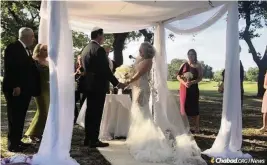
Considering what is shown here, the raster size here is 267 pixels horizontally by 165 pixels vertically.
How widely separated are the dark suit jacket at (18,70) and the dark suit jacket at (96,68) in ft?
2.75

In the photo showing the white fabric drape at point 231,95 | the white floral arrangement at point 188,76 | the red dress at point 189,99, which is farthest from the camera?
the red dress at point 189,99

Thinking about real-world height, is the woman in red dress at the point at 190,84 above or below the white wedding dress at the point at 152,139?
above

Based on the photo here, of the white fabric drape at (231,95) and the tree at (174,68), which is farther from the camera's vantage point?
the tree at (174,68)

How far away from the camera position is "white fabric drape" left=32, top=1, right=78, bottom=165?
4.35m

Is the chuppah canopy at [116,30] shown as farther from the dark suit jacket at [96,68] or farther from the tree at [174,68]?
the dark suit jacket at [96,68]

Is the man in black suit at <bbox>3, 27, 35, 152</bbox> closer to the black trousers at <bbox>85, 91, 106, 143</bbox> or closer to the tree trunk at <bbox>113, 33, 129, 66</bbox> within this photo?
the black trousers at <bbox>85, 91, 106, 143</bbox>

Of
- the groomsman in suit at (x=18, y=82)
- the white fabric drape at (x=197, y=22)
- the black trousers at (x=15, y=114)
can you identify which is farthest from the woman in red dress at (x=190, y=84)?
the black trousers at (x=15, y=114)

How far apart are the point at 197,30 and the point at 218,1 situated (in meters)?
1.59

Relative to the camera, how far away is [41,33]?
5.92 m

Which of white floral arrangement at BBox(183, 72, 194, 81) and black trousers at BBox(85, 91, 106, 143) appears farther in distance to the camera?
white floral arrangement at BBox(183, 72, 194, 81)

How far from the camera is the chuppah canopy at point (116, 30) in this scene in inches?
172

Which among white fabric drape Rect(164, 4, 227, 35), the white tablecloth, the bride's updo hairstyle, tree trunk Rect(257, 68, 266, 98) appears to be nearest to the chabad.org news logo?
A: the bride's updo hairstyle

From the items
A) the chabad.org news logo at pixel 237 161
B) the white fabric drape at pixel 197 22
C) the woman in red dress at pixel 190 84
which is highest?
the white fabric drape at pixel 197 22

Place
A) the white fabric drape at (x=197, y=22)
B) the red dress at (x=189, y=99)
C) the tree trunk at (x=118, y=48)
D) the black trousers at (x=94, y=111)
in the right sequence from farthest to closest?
1. the tree trunk at (x=118, y=48)
2. the red dress at (x=189, y=99)
3. the white fabric drape at (x=197, y=22)
4. the black trousers at (x=94, y=111)
